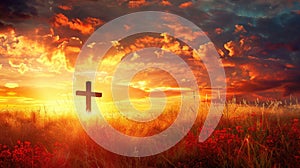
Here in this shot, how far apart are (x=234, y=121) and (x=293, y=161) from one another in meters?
3.50

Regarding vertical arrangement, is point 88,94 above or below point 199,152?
above

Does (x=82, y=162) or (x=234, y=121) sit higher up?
(x=234, y=121)

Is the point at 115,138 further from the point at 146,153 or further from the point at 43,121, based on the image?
the point at 43,121

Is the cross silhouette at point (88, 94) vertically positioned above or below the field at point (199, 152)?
above

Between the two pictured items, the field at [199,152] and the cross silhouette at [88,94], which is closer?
the field at [199,152]

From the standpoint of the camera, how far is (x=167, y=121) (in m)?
10.1


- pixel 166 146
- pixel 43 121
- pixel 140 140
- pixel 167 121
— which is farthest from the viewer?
pixel 43 121

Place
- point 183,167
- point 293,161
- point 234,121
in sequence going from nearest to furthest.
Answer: point 293,161 → point 183,167 → point 234,121

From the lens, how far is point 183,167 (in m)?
6.06

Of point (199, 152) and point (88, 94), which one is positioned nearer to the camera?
point (199, 152)

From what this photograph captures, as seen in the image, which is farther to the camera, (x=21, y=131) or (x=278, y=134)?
(x=21, y=131)

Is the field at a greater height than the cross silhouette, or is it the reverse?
the cross silhouette

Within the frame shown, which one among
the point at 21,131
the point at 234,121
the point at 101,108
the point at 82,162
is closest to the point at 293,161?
the point at 234,121

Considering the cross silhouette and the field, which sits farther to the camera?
the cross silhouette
